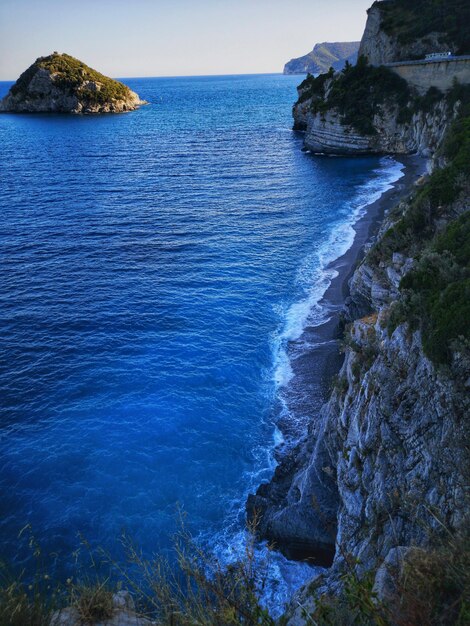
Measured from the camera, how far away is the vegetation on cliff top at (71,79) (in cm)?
14900

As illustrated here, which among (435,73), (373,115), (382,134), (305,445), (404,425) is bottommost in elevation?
(305,445)

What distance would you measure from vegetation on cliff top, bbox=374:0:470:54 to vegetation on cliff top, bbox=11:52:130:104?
101 meters

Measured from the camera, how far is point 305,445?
67.8 ft

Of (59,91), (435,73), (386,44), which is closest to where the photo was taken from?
(435,73)

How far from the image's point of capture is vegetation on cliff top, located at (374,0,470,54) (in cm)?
7956

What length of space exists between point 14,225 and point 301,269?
1282 inches

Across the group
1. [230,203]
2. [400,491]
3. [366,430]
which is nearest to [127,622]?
[400,491]

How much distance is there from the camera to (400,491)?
10891 mm

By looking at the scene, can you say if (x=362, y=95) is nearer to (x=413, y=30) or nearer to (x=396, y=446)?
(x=413, y=30)

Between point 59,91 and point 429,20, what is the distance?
11915cm

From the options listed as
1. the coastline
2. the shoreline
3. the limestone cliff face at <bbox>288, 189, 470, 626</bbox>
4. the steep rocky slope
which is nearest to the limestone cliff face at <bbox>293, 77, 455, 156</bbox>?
the shoreline

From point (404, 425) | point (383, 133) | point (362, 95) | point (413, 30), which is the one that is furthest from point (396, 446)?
point (413, 30)

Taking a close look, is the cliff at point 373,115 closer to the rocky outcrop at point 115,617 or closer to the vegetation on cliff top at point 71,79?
the rocky outcrop at point 115,617

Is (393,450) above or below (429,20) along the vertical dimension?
below
